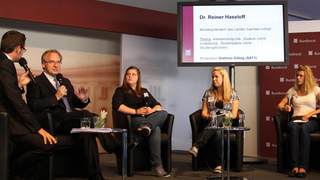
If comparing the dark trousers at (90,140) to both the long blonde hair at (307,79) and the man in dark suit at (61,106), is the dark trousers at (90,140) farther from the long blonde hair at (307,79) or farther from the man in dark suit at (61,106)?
the long blonde hair at (307,79)

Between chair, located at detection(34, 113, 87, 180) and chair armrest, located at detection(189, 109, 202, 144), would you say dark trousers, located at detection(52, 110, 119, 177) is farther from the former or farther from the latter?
chair armrest, located at detection(189, 109, 202, 144)

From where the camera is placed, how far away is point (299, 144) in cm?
426

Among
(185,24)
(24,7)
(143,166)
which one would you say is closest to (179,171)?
(143,166)

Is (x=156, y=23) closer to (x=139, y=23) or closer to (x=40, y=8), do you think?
(x=139, y=23)

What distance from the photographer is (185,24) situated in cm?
523

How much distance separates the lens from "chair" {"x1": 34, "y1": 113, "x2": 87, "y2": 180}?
3.54m

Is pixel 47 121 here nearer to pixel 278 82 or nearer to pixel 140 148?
pixel 140 148

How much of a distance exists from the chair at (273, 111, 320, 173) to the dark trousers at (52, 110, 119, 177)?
1959 millimetres

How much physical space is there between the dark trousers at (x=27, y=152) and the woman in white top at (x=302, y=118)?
2636 millimetres

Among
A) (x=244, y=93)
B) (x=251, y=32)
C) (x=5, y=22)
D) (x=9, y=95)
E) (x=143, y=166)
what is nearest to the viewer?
(x=9, y=95)

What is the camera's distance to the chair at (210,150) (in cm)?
433

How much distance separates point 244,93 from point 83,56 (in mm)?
2687

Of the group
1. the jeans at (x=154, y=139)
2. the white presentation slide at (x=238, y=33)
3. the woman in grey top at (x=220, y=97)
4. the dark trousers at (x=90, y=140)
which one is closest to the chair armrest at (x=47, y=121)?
the dark trousers at (x=90, y=140)

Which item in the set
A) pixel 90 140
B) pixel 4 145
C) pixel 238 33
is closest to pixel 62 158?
pixel 90 140
